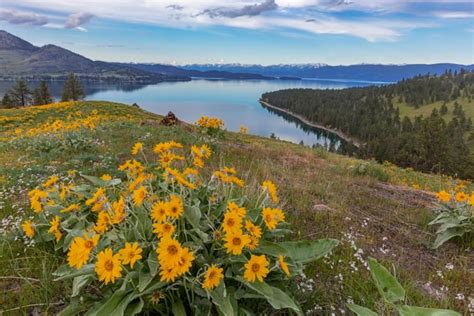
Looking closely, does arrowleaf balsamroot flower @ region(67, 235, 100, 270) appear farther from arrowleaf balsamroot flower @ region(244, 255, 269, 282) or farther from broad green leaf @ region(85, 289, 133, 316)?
arrowleaf balsamroot flower @ region(244, 255, 269, 282)

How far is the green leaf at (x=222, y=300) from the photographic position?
76.0 inches

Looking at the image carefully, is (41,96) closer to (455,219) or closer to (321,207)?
(321,207)

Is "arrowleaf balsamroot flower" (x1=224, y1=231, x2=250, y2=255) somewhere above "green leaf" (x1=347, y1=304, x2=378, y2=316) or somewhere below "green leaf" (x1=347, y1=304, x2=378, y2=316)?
above

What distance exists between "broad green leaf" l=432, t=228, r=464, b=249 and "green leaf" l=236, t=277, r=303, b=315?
2612 mm

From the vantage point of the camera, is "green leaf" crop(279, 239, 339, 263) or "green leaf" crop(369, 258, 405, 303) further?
"green leaf" crop(279, 239, 339, 263)

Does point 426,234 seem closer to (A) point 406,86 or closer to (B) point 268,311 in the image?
(B) point 268,311

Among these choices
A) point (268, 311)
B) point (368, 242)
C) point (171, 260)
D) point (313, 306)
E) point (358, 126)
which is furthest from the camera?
point (358, 126)

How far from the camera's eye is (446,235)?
3.94 metres

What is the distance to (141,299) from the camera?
78.1 inches

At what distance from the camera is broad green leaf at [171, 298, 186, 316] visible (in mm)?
2035

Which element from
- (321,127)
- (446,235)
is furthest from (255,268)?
(321,127)

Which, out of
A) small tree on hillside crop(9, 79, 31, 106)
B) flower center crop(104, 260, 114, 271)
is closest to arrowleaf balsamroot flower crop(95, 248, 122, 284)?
flower center crop(104, 260, 114, 271)

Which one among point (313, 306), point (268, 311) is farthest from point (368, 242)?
point (268, 311)

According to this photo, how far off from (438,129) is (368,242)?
192 feet
